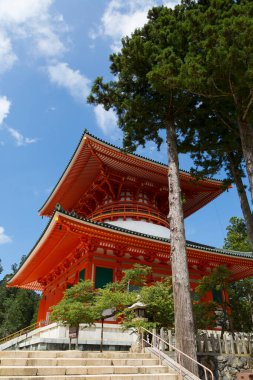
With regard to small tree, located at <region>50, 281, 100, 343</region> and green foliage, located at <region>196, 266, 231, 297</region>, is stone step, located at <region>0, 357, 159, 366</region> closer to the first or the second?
small tree, located at <region>50, 281, 100, 343</region>

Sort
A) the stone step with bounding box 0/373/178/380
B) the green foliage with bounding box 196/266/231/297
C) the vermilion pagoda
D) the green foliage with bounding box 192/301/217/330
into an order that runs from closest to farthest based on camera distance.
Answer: the stone step with bounding box 0/373/178/380 → the green foliage with bounding box 192/301/217/330 → the green foliage with bounding box 196/266/231/297 → the vermilion pagoda

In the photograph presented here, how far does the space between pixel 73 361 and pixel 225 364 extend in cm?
520

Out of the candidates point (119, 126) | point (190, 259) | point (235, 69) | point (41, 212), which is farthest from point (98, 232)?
point (41, 212)

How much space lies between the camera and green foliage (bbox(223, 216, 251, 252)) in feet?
90.2

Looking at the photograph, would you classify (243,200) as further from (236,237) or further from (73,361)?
(236,237)

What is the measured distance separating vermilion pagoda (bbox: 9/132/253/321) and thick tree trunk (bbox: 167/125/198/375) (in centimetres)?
390

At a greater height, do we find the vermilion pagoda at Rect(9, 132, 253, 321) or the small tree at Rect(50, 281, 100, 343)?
the vermilion pagoda at Rect(9, 132, 253, 321)

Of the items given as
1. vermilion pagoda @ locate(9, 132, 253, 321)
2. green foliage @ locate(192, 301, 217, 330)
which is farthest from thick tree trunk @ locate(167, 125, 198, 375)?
vermilion pagoda @ locate(9, 132, 253, 321)

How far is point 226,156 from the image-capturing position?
12164 mm

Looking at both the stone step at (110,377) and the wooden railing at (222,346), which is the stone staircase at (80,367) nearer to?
the stone step at (110,377)

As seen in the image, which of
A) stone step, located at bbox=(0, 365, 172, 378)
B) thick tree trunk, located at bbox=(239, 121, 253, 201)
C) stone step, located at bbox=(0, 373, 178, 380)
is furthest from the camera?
thick tree trunk, located at bbox=(239, 121, 253, 201)

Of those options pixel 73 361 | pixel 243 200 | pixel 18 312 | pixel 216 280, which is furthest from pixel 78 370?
pixel 18 312

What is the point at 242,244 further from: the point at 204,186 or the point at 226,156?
the point at 226,156

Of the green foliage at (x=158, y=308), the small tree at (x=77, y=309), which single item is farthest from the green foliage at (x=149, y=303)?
the small tree at (x=77, y=309)
